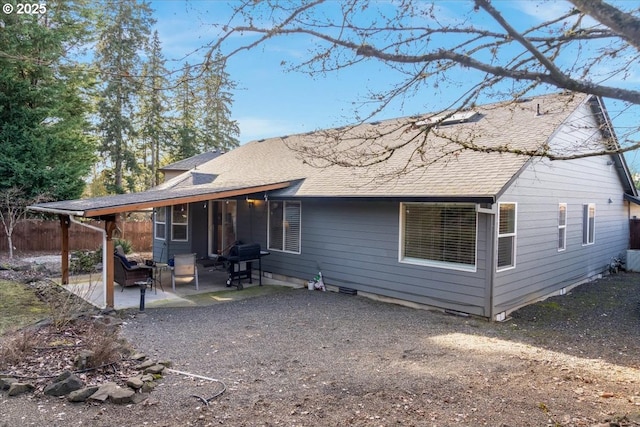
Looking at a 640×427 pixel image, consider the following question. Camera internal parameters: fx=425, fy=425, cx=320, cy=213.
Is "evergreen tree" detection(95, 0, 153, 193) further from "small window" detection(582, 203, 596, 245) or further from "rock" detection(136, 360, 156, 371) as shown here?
"small window" detection(582, 203, 596, 245)

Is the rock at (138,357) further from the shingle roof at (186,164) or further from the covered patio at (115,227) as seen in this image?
the shingle roof at (186,164)

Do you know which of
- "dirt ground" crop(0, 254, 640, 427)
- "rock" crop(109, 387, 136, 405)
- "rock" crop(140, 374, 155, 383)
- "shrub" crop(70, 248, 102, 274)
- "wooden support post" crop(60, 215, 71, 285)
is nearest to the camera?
"dirt ground" crop(0, 254, 640, 427)

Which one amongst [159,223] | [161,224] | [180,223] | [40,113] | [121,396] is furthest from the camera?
[40,113]

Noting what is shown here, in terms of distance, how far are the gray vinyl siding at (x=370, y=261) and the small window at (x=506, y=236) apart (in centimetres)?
49

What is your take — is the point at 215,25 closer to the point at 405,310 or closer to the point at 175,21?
the point at 175,21

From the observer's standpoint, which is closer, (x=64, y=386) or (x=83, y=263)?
(x=64, y=386)

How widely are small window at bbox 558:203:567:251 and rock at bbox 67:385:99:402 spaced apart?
9.66 metres

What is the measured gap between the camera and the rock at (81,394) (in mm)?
3894

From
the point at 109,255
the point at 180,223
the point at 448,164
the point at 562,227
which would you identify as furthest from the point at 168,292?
the point at 562,227

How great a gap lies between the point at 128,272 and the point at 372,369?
21.6 ft

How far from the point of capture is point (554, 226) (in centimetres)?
950

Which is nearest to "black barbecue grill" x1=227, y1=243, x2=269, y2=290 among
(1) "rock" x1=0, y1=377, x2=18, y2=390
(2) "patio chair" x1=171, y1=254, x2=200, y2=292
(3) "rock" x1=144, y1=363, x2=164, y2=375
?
(2) "patio chair" x1=171, y1=254, x2=200, y2=292

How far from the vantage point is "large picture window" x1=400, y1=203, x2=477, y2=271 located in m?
7.60

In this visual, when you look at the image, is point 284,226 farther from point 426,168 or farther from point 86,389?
point 86,389
